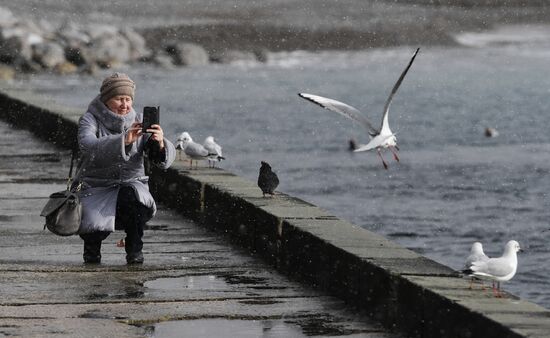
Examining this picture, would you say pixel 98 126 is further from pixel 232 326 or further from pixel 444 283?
pixel 444 283

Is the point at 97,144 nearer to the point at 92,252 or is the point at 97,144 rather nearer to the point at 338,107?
the point at 92,252

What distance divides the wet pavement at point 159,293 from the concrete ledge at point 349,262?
0.11 m

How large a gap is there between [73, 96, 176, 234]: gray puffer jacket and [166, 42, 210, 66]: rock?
88.0m

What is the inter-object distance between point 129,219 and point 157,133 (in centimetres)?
84

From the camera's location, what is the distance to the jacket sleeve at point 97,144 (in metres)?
10.1

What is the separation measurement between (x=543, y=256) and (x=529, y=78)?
281ft

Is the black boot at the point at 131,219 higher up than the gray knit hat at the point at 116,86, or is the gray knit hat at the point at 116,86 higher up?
the gray knit hat at the point at 116,86

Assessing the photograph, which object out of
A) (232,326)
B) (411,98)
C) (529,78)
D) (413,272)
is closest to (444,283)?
(413,272)

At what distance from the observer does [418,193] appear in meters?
36.6

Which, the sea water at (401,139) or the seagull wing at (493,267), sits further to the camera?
the sea water at (401,139)

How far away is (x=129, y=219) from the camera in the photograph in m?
10.5

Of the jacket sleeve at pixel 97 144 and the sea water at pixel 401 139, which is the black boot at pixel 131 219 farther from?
the sea water at pixel 401 139

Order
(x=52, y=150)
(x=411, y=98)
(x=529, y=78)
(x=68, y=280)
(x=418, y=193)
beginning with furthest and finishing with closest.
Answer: (x=529, y=78), (x=411, y=98), (x=418, y=193), (x=52, y=150), (x=68, y=280)

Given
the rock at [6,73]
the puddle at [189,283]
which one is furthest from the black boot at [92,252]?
the rock at [6,73]
